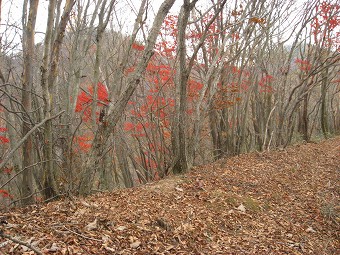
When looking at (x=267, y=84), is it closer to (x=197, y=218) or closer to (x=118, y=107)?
(x=197, y=218)

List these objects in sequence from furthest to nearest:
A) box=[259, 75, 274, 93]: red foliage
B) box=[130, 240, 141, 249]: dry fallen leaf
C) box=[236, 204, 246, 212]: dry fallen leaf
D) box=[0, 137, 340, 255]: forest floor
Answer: box=[259, 75, 274, 93]: red foliage < box=[236, 204, 246, 212]: dry fallen leaf < box=[130, 240, 141, 249]: dry fallen leaf < box=[0, 137, 340, 255]: forest floor

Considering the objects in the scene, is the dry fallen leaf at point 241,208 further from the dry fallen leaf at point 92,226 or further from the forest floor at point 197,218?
the dry fallen leaf at point 92,226

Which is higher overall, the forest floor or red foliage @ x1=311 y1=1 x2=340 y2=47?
red foliage @ x1=311 y1=1 x2=340 y2=47

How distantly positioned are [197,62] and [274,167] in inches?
170

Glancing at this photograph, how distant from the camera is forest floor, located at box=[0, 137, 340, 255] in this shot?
3172 millimetres

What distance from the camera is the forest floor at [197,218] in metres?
3.17

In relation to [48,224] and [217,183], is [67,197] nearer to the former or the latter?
[48,224]

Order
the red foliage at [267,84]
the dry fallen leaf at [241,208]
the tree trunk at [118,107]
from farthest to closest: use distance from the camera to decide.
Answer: the red foliage at [267,84] < the dry fallen leaf at [241,208] < the tree trunk at [118,107]

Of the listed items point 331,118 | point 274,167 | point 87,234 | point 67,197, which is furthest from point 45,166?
point 331,118

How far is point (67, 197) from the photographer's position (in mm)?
4387

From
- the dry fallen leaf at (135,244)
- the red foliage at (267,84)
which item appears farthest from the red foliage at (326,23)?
the dry fallen leaf at (135,244)

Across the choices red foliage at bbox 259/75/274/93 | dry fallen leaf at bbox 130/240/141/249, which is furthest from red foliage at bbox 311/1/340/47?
dry fallen leaf at bbox 130/240/141/249

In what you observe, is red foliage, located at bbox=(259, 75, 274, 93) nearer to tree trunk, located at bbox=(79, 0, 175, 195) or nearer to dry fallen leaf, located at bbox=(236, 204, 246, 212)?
dry fallen leaf, located at bbox=(236, 204, 246, 212)

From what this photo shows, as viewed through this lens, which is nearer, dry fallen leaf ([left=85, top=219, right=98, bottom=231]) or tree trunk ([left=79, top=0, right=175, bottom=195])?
dry fallen leaf ([left=85, top=219, right=98, bottom=231])
